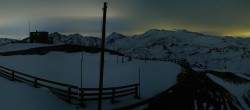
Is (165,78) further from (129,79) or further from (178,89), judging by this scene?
(178,89)

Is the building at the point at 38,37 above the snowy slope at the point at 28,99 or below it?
above

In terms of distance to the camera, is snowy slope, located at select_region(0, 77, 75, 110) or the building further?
the building

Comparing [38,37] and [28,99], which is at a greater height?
[38,37]

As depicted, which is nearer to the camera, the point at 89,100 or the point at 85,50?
the point at 89,100

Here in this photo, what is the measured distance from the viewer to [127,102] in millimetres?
26172

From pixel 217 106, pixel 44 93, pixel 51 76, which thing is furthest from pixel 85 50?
pixel 44 93

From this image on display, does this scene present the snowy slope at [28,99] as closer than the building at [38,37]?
Yes

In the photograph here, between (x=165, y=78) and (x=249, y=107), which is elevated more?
(x=165, y=78)

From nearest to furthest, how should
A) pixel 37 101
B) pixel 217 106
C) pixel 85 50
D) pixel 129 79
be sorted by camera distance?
1. pixel 37 101
2. pixel 217 106
3. pixel 129 79
4. pixel 85 50

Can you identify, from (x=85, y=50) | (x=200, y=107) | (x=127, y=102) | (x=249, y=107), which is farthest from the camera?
(x=85, y=50)

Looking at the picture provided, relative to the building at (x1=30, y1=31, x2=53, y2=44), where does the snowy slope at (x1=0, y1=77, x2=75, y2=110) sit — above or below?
below

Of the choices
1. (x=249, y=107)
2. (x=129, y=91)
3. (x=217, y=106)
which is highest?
(x=129, y=91)

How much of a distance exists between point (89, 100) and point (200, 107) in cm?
1039

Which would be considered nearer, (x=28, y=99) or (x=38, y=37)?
(x=28, y=99)
